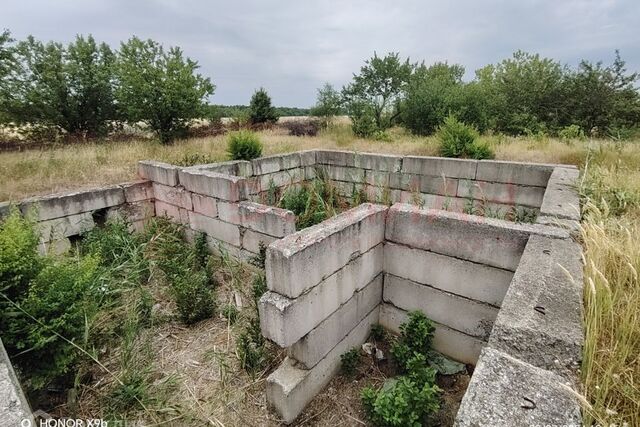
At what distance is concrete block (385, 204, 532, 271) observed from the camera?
2.66m

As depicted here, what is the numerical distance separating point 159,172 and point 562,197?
5.84 meters

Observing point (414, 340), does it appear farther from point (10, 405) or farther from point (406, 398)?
point (10, 405)

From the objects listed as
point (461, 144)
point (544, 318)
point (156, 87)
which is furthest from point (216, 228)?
point (156, 87)

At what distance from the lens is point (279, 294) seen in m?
2.39

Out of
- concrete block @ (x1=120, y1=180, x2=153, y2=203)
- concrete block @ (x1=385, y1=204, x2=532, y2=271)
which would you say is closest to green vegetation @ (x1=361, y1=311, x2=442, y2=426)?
concrete block @ (x1=385, y1=204, x2=532, y2=271)

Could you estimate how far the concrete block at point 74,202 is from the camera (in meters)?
4.26

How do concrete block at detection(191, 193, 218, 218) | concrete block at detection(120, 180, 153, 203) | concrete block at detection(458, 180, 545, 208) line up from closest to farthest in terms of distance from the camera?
1. concrete block at detection(191, 193, 218, 218)
2. concrete block at detection(120, 180, 153, 203)
3. concrete block at detection(458, 180, 545, 208)

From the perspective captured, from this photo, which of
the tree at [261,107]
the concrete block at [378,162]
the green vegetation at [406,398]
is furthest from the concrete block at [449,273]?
the tree at [261,107]

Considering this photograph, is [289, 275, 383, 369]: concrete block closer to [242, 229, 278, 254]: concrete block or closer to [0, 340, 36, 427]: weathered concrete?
[242, 229, 278, 254]: concrete block

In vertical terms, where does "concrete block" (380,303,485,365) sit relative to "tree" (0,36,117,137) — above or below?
below

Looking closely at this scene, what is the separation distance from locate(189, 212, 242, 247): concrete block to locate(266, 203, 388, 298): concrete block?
2.11 m

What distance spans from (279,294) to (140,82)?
994 cm

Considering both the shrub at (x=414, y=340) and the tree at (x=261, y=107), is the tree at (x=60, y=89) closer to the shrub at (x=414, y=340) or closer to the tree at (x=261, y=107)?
the tree at (x=261, y=107)

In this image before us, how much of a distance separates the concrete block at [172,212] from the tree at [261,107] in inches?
509
